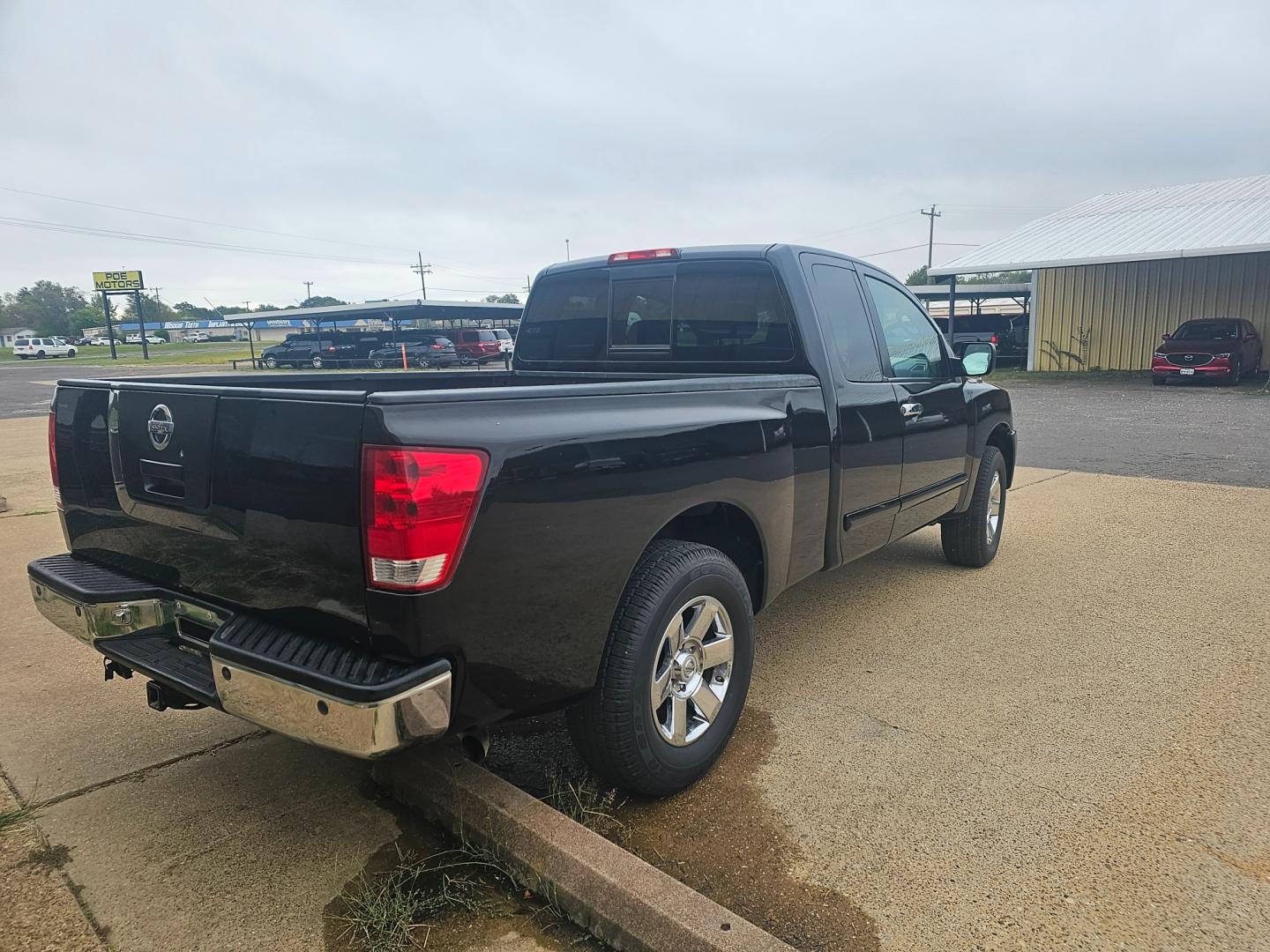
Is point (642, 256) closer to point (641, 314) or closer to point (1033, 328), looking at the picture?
point (641, 314)

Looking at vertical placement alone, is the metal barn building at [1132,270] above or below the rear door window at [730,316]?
above

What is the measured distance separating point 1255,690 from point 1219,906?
5.46 ft

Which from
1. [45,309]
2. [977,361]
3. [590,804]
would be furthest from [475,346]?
[45,309]

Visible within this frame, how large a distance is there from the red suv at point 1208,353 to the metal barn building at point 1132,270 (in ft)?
5.67

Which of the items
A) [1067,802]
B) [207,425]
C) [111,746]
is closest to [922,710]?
[1067,802]

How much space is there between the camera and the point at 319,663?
2.12 metres

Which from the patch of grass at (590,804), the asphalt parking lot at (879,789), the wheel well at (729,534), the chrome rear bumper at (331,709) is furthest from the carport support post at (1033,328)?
the chrome rear bumper at (331,709)

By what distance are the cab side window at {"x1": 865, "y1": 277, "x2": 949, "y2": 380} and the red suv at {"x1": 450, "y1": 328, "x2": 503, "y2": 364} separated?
106ft

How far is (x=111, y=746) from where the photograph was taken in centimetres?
326

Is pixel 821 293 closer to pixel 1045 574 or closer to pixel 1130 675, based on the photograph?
pixel 1130 675

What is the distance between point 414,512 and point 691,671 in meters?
1.22

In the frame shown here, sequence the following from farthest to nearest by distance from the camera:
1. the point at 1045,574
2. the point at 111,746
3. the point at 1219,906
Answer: the point at 1045,574 < the point at 111,746 < the point at 1219,906

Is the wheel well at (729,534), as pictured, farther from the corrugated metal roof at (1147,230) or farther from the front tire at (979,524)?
the corrugated metal roof at (1147,230)

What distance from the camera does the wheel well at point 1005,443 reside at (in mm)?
5492
